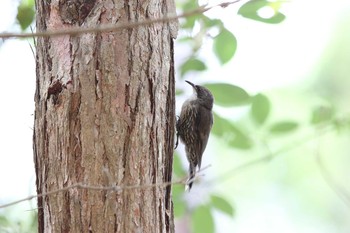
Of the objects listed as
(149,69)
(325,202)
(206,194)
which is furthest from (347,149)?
(149,69)

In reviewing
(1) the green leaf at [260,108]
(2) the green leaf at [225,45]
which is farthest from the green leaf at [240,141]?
(2) the green leaf at [225,45]

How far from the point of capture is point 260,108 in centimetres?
339

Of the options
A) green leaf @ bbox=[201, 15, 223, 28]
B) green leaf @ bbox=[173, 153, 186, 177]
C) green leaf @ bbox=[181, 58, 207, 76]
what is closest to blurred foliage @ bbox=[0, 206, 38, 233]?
green leaf @ bbox=[173, 153, 186, 177]

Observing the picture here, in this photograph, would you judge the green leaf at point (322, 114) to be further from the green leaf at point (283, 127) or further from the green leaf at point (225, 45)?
the green leaf at point (225, 45)

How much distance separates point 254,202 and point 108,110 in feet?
25.5

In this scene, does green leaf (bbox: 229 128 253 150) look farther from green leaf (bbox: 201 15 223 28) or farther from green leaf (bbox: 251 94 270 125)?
green leaf (bbox: 201 15 223 28)

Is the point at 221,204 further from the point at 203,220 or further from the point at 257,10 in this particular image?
the point at 257,10

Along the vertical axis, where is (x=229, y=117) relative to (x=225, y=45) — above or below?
below

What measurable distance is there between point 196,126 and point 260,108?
25.5 inches

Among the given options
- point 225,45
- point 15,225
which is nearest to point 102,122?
point 225,45

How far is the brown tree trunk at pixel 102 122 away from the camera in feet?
7.67

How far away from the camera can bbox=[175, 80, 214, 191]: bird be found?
3.88 m

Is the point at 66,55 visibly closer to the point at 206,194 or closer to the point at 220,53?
the point at 220,53

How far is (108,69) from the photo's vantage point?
2.44 meters
